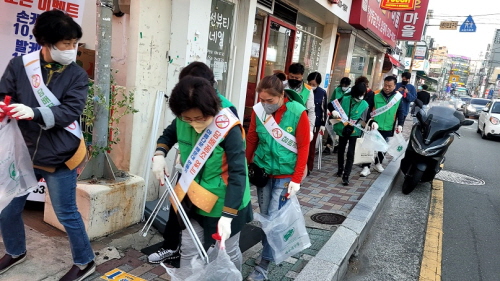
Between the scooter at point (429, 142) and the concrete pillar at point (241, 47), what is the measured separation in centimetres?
296

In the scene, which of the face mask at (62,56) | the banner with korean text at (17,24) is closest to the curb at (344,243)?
the face mask at (62,56)

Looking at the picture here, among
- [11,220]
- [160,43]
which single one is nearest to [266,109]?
[160,43]

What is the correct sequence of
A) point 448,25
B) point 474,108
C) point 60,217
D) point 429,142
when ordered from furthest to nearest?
point 474,108, point 448,25, point 429,142, point 60,217

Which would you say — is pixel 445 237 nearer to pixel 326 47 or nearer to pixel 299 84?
pixel 299 84

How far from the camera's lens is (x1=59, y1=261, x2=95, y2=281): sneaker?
2.52m

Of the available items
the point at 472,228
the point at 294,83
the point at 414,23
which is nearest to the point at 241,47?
the point at 294,83

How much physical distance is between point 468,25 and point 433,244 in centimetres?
1948

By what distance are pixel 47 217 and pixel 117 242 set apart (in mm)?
758

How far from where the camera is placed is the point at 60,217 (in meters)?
2.41

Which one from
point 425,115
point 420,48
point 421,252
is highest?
point 420,48

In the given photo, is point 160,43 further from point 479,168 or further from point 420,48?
point 420,48

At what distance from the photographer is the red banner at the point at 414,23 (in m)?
11.6

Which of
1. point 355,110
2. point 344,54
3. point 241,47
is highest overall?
point 344,54

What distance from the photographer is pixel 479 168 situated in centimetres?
854
